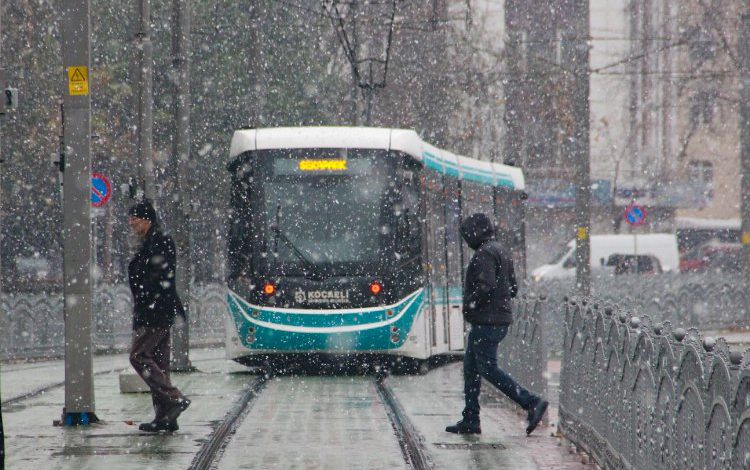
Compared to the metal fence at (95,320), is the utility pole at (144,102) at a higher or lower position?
higher

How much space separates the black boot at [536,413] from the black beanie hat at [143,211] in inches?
125

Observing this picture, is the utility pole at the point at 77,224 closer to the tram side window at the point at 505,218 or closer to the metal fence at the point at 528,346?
the metal fence at the point at 528,346

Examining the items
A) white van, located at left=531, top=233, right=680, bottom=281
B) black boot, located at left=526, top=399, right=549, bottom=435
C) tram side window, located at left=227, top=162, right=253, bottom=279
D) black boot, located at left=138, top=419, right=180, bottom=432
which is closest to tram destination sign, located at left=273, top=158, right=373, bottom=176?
tram side window, located at left=227, top=162, right=253, bottom=279

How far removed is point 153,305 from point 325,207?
6796mm

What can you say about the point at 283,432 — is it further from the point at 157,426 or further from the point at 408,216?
the point at 408,216

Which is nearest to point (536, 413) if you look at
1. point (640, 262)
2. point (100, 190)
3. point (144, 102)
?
point (144, 102)

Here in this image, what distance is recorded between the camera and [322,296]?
1852 cm

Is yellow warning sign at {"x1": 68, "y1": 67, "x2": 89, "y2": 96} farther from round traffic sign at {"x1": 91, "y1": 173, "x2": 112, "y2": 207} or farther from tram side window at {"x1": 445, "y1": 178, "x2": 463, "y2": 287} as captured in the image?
round traffic sign at {"x1": 91, "y1": 173, "x2": 112, "y2": 207}

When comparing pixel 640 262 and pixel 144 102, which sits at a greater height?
pixel 144 102

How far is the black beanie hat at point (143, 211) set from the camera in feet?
39.2

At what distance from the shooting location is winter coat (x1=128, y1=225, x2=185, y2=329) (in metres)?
11.9

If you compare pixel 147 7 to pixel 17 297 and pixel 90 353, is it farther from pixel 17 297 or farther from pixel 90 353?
pixel 17 297

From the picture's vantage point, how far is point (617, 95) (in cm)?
6412

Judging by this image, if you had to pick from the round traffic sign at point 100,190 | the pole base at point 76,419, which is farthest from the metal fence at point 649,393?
the round traffic sign at point 100,190
